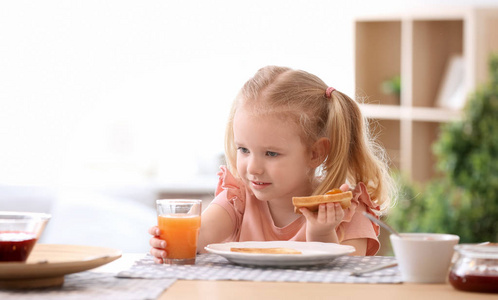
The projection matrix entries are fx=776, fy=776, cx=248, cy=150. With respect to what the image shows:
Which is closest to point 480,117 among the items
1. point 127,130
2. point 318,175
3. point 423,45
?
point 423,45

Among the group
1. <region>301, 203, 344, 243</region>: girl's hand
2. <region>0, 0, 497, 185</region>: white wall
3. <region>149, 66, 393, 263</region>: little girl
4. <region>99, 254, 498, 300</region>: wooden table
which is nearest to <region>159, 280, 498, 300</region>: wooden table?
<region>99, 254, 498, 300</region>: wooden table

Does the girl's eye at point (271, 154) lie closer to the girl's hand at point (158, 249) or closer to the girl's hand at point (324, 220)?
the girl's hand at point (324, 220)

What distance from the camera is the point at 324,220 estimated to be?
1.50m

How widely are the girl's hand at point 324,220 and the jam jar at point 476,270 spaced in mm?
398

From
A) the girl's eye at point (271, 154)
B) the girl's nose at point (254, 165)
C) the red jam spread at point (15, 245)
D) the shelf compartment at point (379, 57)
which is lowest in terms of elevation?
the red jam spread at point (15, 245)

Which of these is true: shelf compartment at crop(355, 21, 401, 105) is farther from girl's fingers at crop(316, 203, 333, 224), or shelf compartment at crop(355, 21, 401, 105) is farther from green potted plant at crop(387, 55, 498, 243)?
girl's fingers at crop(316, 203, 333, 224)

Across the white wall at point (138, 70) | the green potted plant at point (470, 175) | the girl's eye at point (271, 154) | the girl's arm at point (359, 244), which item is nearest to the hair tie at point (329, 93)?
the girl's eye at point (271, 154)

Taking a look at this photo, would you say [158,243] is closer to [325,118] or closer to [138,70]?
[325,118]

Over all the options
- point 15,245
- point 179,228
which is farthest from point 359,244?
point 15,245

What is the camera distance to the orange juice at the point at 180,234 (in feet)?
4.55

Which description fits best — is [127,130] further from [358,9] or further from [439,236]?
[439,236]

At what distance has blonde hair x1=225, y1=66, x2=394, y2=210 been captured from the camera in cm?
181

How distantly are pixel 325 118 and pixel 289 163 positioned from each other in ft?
0.55

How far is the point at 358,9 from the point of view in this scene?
4344 mm
